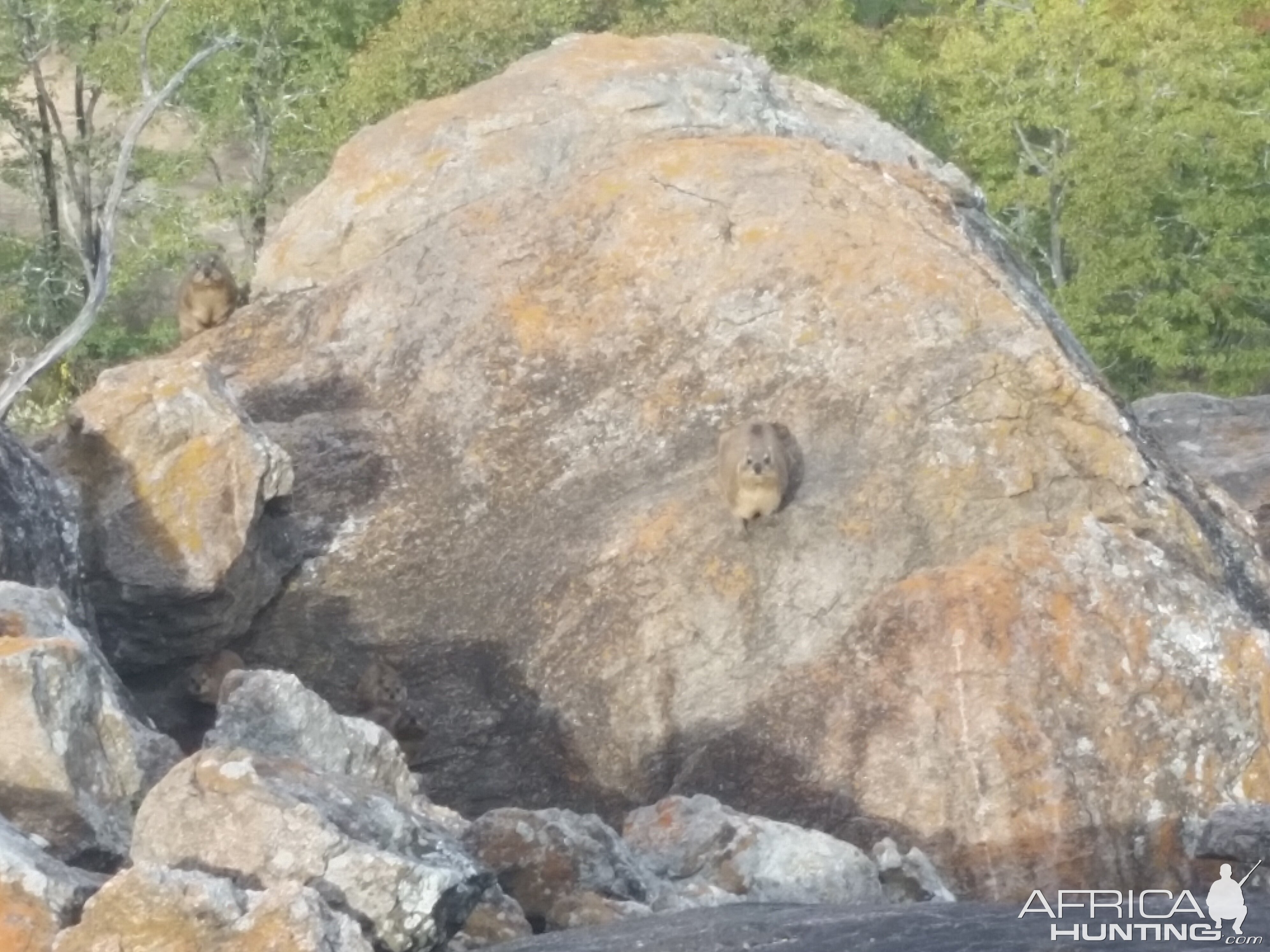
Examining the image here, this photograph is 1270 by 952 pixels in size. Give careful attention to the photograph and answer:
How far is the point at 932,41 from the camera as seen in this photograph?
130 feet

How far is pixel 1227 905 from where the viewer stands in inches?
269

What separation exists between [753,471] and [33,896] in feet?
19.3

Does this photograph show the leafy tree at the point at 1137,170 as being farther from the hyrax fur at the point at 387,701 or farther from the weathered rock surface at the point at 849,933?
the weathered rock surface at the point at 849,933

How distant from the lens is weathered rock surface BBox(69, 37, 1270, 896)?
11523 mm

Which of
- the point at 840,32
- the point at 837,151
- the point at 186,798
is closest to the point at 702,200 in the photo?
the point at 837,151

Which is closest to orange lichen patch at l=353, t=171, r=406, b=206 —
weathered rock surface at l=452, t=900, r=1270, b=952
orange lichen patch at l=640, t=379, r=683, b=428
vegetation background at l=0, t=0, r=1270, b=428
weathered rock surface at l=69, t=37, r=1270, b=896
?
A: weathered rock surface at l=69, t=37, r=1270, b=896

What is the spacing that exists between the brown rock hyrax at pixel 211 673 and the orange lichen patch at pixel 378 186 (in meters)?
4.33

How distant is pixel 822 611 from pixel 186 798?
5496mm

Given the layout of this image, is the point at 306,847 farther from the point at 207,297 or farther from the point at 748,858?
the point at 207,297

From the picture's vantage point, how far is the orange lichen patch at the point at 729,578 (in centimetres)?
1223

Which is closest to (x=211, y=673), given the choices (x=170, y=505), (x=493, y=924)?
(x=170, y=505)

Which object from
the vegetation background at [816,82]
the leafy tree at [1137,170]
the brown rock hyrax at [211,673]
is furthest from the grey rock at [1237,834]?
the leafy tree at [1137,170]

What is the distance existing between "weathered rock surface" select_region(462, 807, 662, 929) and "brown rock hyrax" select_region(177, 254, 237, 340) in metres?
7.80

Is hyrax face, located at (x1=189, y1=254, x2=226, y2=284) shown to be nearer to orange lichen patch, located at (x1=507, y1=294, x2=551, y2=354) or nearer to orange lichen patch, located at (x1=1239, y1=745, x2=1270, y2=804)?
orange lichen patch, located at (x1=507, y1=294, x2=551, y2=354)
